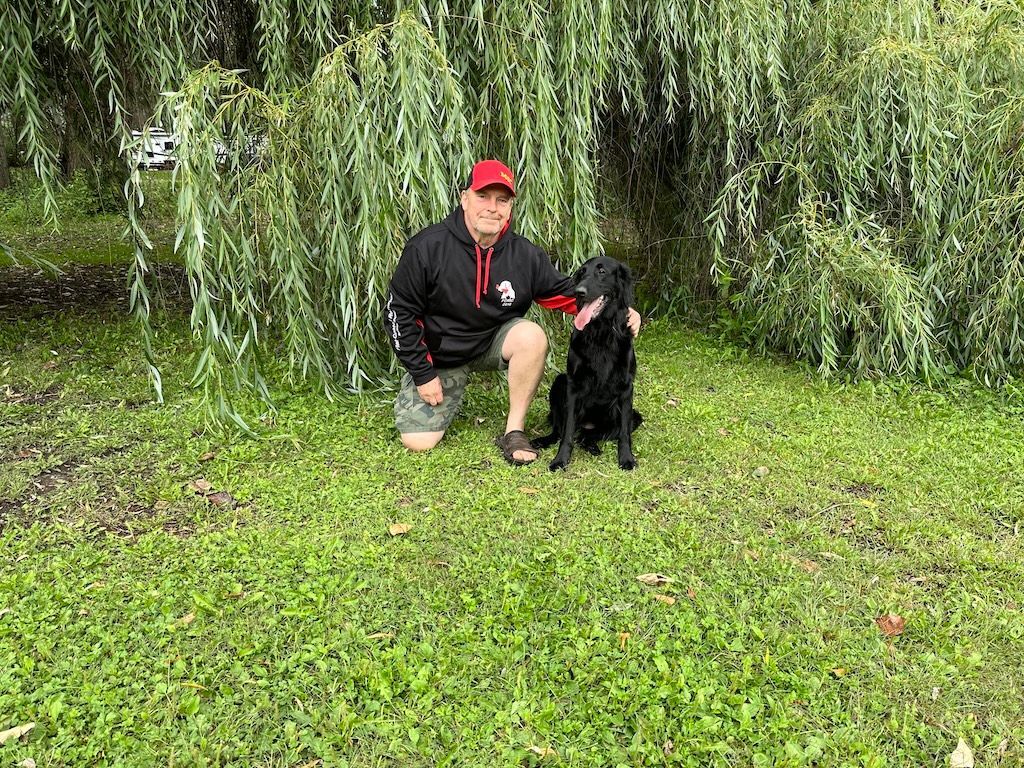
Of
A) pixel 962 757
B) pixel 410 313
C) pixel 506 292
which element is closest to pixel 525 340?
pixel 506 292

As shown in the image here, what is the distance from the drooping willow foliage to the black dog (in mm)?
857

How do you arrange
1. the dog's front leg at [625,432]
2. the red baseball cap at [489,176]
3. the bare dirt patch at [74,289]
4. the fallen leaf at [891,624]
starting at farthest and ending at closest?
the bare dirt patch at [74,289]
the dog's front leg at [625,432]
the red baseball cap at [489,176]
the fallen leaf at [891,624]

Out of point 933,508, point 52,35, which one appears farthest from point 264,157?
point 933,508

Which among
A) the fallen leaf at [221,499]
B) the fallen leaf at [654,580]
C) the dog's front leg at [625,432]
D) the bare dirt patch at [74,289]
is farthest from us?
the bare dirt patch at [74,289]

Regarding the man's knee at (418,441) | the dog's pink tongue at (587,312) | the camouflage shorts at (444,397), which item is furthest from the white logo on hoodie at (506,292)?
the man's knee at (418,441)

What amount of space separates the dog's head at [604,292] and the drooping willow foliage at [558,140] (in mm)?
821

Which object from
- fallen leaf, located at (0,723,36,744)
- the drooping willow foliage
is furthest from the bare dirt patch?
fallen leaf, located at (0,723,36,744)

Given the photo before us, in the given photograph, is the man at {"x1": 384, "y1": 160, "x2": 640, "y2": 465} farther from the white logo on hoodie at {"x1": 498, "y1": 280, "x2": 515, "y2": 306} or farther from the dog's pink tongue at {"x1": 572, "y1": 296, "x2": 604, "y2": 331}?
the dog's pink tongue at {"x1": 572, "y1": 296, "x2": 604, "y2": 331}

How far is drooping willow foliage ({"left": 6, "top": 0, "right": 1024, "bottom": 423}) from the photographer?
3533 millimetres

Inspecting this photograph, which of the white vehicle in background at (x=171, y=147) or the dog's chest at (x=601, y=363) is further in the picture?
the white vehicle in background at (x=171, y=147)

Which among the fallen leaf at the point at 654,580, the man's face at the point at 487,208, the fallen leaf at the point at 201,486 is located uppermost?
the man's face at the point at 487,208

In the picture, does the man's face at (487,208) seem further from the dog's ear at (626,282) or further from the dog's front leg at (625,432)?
the dog's front leg at (625,432)

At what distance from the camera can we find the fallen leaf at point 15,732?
1771 mm

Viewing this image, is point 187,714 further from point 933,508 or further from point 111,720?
→ point 933,508
